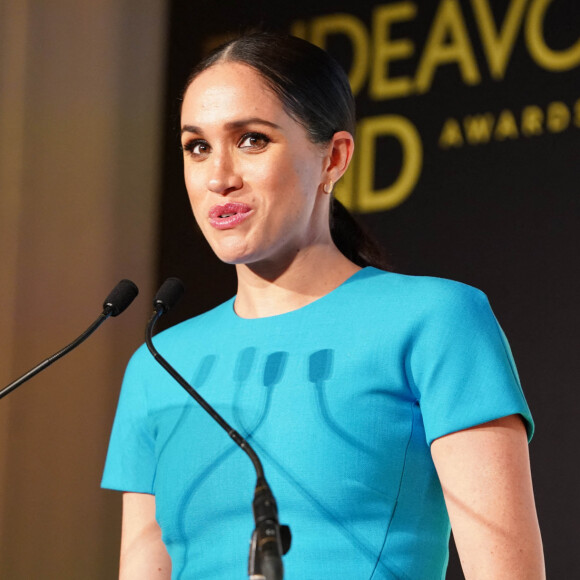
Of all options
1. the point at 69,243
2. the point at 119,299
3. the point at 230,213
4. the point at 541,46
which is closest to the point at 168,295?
the point at 119,299

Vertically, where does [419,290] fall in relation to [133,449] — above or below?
above

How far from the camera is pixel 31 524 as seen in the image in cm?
325

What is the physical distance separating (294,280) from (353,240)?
0.22 meters

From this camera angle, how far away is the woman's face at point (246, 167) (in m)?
1.59

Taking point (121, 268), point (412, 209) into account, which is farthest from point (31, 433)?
point (412, 209)

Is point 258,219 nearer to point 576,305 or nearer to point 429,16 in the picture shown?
point 576,305

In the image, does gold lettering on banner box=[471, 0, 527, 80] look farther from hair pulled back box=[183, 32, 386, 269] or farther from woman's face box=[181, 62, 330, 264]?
woman's face box=[181, 62, 330, 264]

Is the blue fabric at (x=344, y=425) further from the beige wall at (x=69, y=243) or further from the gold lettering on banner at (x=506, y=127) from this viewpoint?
the beige wall at (x=69, y=243)

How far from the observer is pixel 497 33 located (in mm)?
2703

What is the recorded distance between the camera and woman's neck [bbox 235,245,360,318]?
169 centimetres

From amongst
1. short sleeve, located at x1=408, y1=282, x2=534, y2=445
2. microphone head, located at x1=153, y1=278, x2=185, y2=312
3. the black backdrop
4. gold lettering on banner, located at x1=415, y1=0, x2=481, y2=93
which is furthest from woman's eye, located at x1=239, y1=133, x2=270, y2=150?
gold lettering on banner, located at x1=415, y1=0, x2=481, y2=93

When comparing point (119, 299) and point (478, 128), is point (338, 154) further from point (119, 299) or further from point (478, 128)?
point (478, 128)

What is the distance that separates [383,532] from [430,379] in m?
0.23

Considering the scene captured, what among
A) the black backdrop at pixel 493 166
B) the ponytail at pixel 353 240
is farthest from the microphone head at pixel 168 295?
the black backdrop at pixel 493 166
